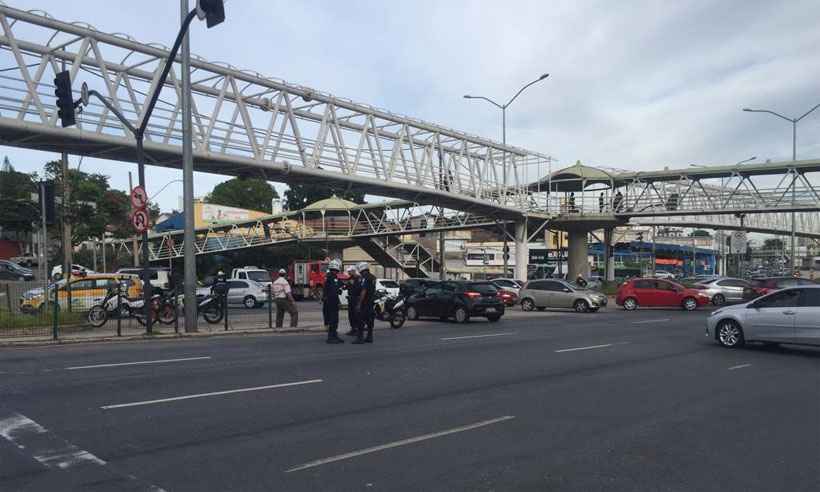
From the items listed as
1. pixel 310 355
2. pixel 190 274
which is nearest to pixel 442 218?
pixel 190 274

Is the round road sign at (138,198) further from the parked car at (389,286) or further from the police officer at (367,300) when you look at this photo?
the parked car at (389,286)

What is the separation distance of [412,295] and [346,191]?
10.1m

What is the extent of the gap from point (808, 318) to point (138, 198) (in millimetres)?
16084

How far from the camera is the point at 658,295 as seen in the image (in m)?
31.5

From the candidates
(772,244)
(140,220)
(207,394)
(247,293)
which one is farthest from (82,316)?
(772,244)

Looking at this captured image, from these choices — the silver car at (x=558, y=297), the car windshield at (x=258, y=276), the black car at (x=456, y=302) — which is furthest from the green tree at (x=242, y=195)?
the black car at (x=456, y=302)

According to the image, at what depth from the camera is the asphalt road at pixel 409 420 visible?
596 cm

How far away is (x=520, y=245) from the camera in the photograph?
47562 mm

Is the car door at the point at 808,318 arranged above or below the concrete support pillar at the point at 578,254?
below

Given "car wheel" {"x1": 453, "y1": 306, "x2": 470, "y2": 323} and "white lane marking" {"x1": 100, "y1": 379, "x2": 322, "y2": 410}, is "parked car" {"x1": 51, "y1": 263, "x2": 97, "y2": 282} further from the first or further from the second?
"white lane marking" {"x1": 100, "y1": 379, "x2": 322, "y2": 410}

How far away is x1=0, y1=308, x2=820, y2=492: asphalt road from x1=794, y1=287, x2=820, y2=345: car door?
22.9 inches

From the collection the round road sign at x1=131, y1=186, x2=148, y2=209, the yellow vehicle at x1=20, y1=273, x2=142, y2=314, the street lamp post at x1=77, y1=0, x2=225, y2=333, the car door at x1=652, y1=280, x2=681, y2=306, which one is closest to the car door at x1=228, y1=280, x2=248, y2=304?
the yellow vehicle at x1=20, y1=273, x2=142, y2=314

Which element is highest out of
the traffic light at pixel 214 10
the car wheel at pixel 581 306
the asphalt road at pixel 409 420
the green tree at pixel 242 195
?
the green tree at pixel 242 195

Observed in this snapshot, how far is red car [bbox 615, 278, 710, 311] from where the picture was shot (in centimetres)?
3077
